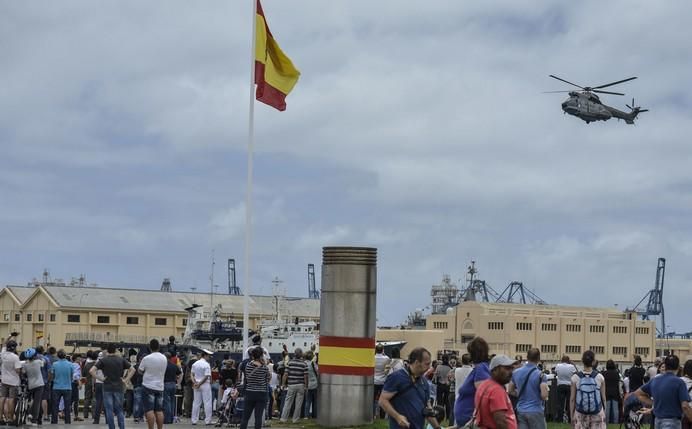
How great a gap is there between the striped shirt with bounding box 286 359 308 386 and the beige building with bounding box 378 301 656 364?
274 feet

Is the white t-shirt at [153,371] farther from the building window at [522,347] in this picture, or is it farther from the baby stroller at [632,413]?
the building window at [522,347]

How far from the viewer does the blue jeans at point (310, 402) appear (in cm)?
2482

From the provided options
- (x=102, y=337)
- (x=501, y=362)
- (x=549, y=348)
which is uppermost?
(x=501, y=362)

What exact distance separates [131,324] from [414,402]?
91387 mm

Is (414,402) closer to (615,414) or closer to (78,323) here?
(615,414)

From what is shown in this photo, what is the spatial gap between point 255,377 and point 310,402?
22.2 feet

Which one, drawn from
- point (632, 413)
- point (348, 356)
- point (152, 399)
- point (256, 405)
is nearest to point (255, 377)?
point (256, 405)

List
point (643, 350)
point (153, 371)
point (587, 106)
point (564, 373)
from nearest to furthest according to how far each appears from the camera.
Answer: point (153, 371) → point (564, 373) → point (587, 106) → point (643, 350)

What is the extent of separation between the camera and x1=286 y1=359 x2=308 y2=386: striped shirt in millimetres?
24416

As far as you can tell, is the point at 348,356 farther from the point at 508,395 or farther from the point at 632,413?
the point at 508,395

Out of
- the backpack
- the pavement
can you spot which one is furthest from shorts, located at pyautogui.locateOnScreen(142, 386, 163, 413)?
the backpack

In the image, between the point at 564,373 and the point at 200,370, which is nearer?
the point at 564,373

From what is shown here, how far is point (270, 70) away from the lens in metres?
26.3

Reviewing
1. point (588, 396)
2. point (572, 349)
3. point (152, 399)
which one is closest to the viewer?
point (588, 396)
